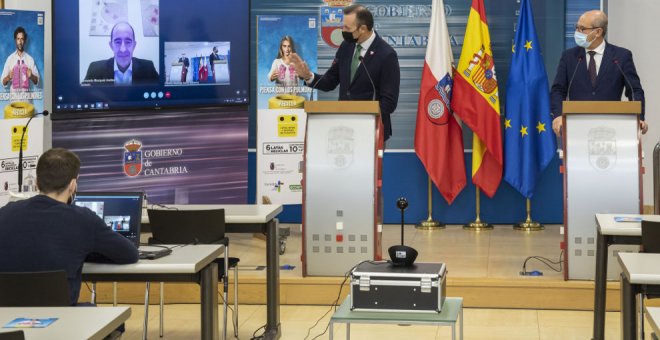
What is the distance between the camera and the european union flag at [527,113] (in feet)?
30.4

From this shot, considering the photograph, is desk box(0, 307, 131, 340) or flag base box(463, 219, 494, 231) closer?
desk box(0, 307, 131, 340)

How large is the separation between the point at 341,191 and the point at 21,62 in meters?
2.60

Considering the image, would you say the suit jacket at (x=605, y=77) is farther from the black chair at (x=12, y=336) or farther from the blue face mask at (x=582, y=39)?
the black chair at (x=12, y=336)

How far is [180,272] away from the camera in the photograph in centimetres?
441

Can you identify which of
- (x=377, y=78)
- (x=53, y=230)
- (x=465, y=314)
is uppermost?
(x=377, y=78)

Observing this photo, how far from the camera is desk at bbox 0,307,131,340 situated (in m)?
3.13

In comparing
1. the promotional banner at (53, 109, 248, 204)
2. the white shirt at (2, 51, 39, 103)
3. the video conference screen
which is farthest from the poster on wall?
the white shirt at (2, 51, 39, 103)

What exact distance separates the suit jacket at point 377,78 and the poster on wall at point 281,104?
1.06 m

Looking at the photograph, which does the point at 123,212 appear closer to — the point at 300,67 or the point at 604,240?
the point at 604,240

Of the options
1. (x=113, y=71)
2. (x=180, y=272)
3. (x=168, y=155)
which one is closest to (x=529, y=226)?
(x=168, y=155)

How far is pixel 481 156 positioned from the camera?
951cm

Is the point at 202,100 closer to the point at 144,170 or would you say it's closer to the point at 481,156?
the point at 144,170

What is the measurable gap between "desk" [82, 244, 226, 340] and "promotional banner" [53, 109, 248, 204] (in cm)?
378

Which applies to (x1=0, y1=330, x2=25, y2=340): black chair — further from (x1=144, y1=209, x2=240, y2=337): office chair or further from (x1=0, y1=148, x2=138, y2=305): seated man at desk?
(x1=144, y1=209, x2=240, y2=337): office chair
